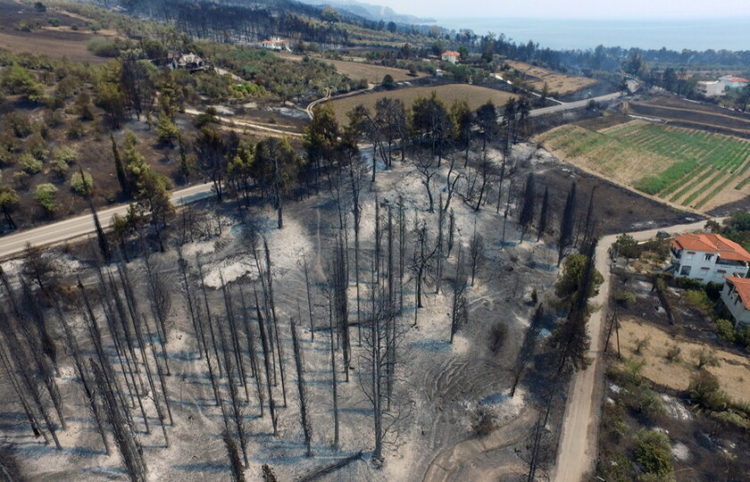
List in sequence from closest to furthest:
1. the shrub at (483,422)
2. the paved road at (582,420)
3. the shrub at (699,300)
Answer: the paved road at (582,420)
the shrub at (483,422)
the shrub at (699,300)

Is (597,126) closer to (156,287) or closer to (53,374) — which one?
(156,287)

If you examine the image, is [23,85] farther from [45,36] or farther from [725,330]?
[725,330]

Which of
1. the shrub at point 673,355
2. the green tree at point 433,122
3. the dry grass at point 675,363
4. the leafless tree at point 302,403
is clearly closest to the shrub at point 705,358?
the dry grass at point 675,363

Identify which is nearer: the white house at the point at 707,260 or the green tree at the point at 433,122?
the white house at the point at 707,260

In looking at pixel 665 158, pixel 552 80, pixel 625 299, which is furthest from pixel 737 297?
pixel 552 80

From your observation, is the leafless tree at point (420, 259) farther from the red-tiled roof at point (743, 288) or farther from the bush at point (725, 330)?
the red-tiled roof at point (743, 288)

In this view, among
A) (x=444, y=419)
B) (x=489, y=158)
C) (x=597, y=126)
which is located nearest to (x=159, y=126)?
(x=489, y=158)
